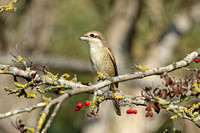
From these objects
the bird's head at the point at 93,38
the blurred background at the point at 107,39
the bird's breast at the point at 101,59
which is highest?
the blurred background at the point at 107,39

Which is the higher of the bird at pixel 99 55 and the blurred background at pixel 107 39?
the blurred background at pixel 107 39

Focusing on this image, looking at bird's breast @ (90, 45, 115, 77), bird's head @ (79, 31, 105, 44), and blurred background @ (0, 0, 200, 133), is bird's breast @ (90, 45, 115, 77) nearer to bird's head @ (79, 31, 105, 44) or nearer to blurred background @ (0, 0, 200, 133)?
bird's head @ (79, 31, 105, 44)

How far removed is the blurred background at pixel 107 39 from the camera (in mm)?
12281

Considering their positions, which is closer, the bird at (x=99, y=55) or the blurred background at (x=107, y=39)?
the bird at (x=99, y=55)

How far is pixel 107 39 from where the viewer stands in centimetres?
1385

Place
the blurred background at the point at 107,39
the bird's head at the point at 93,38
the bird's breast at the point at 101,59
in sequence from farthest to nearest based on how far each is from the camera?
the blurred background at the point at 107,39
the bird's head at the point at 93,38
the bird's breast at the point at 101,59

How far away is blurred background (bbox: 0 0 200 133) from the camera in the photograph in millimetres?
12281

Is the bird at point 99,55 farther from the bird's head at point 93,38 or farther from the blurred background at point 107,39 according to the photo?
the blurred background at point 107,39

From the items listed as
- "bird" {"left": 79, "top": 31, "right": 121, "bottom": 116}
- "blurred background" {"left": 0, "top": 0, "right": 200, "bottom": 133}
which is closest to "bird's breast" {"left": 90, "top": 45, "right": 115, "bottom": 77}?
"bird" {"left": 79, "top": 31, "right": 121, "bottom": 116}

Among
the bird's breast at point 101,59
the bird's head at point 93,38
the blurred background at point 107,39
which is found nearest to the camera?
the bird's breast at point 101,59

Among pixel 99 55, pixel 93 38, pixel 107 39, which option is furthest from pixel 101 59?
pixel 107 39

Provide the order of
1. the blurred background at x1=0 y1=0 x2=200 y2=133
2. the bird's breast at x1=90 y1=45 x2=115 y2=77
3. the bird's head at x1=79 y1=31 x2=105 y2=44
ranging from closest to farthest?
the bird's breast at x1=90 y1=45 x2=115 y2=77, the bird's head at x1=79 y1=31 x2=105 y2=44, the blurred background at x1=0 y1=0 x2=200 y2=133

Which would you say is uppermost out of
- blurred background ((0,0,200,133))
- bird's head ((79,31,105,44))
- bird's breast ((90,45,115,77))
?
blurred background ((0,0,200,133))

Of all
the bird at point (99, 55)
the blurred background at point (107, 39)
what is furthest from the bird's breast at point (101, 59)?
the blurred background at point (107, 39)
